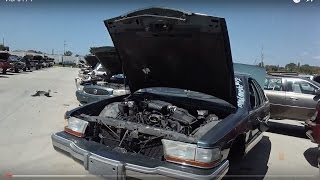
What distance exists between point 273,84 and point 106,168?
773cm

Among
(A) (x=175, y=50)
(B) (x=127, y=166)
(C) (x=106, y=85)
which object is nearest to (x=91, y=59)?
(C) (x=106, y=85)

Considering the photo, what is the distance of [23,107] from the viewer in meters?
11.2

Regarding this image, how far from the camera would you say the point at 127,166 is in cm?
386

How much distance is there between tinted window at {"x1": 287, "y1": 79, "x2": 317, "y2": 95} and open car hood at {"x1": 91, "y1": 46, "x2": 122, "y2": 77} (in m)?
4.76

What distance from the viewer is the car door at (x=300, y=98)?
986 centimetres

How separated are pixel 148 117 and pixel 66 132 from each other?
3.73 feet

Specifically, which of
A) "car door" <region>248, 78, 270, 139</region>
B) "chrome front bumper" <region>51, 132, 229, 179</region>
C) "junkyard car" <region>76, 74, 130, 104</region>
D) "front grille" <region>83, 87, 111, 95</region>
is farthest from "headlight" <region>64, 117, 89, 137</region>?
"front grille" <region>83, 87, 111, 95</region>

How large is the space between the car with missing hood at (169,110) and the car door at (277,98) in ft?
13.2

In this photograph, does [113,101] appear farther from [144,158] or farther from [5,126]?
[5,126]

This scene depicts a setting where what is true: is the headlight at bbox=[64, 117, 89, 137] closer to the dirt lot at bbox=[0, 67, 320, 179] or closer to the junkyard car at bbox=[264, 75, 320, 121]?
the dirt lot at bbox=[0, 67, 320, 179]

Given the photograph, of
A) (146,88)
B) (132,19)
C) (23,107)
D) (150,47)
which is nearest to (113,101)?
(146,88)

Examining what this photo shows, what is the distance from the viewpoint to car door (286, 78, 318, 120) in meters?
9.86

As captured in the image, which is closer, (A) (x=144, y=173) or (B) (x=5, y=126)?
(A) (x=144, y=173)

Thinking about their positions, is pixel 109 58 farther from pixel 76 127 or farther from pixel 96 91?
pixel 76 127
